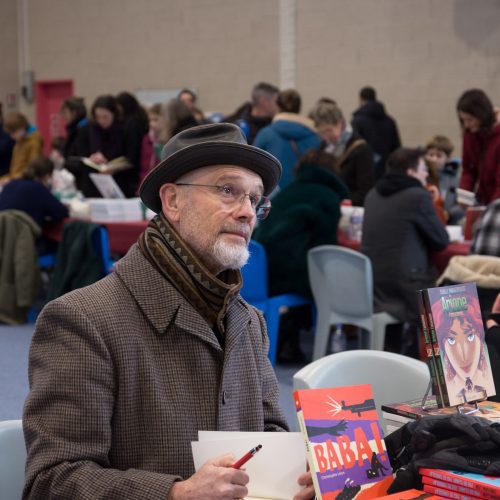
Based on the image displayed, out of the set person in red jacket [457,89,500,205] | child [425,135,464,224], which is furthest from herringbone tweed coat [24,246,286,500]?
child [425,135,464,224]

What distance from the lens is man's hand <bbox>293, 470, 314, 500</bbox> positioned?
1563 mm

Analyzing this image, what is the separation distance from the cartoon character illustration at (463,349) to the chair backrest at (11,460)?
86cm

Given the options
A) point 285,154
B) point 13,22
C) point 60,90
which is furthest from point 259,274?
point 13,22

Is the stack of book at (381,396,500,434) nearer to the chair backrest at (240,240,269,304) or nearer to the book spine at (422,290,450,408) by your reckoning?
the book spine at (422,290,450,408)

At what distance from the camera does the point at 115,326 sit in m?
1.68

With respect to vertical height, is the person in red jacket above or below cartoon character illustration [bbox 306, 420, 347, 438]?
above

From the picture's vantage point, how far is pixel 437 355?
1714 mm

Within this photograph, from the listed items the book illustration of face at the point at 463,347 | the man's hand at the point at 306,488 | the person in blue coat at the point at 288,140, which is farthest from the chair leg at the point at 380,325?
the man's hand at the point at 306,488

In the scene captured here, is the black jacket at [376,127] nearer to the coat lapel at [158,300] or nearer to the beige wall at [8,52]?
the coat lapel at [158,300]

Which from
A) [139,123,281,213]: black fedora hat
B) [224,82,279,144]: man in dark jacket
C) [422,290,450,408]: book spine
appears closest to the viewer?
[422,290,450,408]: book spine

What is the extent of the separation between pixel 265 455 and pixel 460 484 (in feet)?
1.05

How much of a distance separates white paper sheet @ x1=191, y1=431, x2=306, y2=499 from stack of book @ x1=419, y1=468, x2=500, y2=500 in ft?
0.70

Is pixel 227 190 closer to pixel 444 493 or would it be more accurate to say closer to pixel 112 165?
pixel 444 493

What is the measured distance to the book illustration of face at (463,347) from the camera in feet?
5.71
